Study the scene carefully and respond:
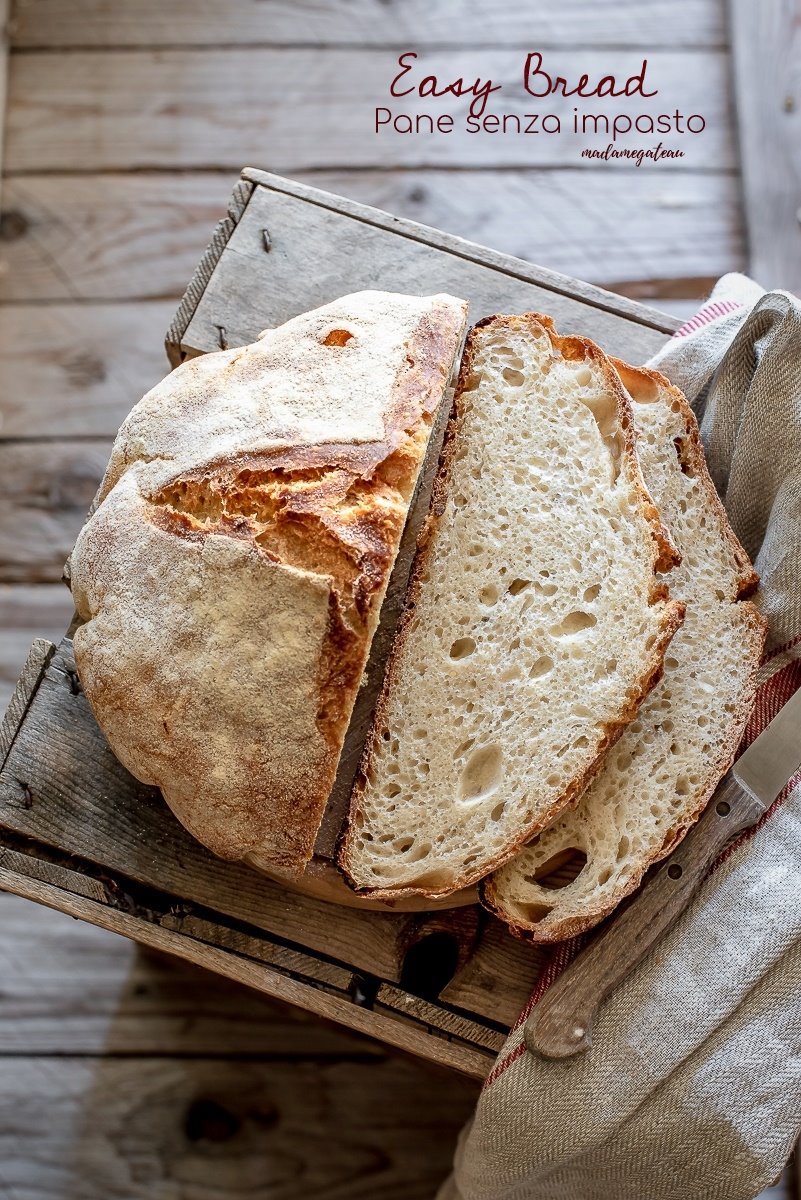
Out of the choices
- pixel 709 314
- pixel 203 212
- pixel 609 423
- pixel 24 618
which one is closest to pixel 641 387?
pixel 609 423

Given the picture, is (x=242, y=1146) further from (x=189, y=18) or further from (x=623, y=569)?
(x=189, y=18)

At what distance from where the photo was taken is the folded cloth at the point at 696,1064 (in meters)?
1.62

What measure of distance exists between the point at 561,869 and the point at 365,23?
219cm

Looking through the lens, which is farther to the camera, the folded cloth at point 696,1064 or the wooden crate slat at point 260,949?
the wooden crate slat at point 260,949

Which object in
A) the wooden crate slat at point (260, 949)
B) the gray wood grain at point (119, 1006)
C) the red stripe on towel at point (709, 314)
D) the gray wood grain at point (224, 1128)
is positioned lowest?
the gray wood grain at point (224, 1128)

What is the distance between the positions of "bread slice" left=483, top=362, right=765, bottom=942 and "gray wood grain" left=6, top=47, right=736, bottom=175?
123cm

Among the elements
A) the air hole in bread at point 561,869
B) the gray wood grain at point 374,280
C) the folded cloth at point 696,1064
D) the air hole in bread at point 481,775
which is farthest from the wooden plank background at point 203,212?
the air hole in bread at point 481,775

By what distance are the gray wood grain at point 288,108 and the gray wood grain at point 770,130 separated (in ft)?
0.24

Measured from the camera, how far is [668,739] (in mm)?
1737

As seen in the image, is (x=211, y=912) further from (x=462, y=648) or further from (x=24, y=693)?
(x=462, y=648)

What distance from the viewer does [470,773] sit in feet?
5.72

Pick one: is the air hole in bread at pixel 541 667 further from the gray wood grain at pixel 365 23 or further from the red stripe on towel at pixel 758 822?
the gray wood grain at pixel 365 23

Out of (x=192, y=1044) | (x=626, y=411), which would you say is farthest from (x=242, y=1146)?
(x=626, y=411)

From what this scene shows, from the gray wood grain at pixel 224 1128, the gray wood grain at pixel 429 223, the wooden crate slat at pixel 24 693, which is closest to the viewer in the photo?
the wooden crate slat at pixel 24 693
